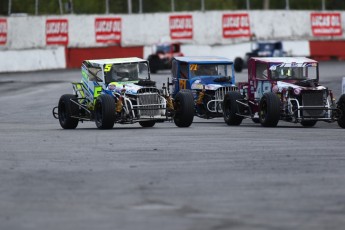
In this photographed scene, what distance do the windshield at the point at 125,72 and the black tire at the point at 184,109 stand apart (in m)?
1.21

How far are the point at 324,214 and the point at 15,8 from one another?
53016 mm

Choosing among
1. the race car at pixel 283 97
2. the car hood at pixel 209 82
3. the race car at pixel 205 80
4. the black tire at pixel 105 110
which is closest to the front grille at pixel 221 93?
the race car at pixel 205 80

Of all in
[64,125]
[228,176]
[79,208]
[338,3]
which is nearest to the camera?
[79,208]

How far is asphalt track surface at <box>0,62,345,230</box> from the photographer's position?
10.3 metres

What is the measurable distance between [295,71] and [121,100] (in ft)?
13.6

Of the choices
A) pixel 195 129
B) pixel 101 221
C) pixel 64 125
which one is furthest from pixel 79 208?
pixel 64 125

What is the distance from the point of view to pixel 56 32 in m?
56.7

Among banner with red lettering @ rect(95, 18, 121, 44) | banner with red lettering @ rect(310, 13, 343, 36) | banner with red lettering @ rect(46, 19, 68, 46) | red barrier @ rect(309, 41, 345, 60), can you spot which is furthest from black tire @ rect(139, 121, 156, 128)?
banner with red lettering @ rect(310, 13, 343, 36)

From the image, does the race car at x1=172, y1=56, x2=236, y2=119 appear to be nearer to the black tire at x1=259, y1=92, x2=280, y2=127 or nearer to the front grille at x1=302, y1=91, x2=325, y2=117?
the black tire at x1=259, y1=92, x2=280, y2=127

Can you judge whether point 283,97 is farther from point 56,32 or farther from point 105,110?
point 56,32

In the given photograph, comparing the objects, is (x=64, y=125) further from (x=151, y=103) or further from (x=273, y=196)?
(x=273, y=196)

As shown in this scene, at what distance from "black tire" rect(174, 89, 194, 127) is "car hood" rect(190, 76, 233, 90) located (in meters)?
3.64

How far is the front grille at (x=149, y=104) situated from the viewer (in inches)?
938

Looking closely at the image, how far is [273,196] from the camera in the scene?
1178cm
